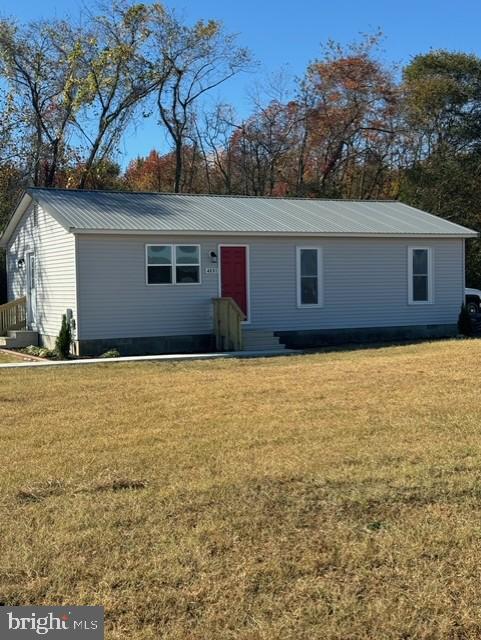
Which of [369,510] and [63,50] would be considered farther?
[63,50]

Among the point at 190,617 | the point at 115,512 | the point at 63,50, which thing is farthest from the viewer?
the point at 63,50

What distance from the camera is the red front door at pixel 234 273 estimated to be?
15922mm

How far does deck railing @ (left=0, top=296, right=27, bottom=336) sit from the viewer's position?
18.0 m

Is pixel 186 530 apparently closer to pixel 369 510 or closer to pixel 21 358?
pixel 369 510

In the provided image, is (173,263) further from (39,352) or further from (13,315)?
(13,315)

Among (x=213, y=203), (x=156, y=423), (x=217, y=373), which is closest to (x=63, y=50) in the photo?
(x=213, y=203)

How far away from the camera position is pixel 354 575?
3.50 m

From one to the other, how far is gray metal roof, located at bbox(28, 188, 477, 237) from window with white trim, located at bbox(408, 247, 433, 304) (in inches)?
23.9

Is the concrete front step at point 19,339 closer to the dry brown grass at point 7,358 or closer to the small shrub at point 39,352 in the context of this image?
the small shrub at point 39,352

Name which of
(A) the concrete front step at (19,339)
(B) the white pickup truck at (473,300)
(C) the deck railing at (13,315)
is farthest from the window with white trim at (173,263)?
(B) the white pickup truck at (473,300)

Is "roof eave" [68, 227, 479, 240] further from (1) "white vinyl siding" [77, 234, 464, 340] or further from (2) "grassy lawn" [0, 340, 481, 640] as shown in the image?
(2) "grassy lawn" [0, 340, 481, 640]

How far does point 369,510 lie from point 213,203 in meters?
14.8

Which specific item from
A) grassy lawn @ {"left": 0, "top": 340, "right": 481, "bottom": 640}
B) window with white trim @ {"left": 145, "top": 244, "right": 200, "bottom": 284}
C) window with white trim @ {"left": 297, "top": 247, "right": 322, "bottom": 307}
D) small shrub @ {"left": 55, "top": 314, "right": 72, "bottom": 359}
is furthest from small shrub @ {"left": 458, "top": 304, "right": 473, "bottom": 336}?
grassy lawn @ {"left": 0, "top": 340, "right": 481, "bottom": 640}

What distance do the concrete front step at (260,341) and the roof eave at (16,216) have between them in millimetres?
6457
